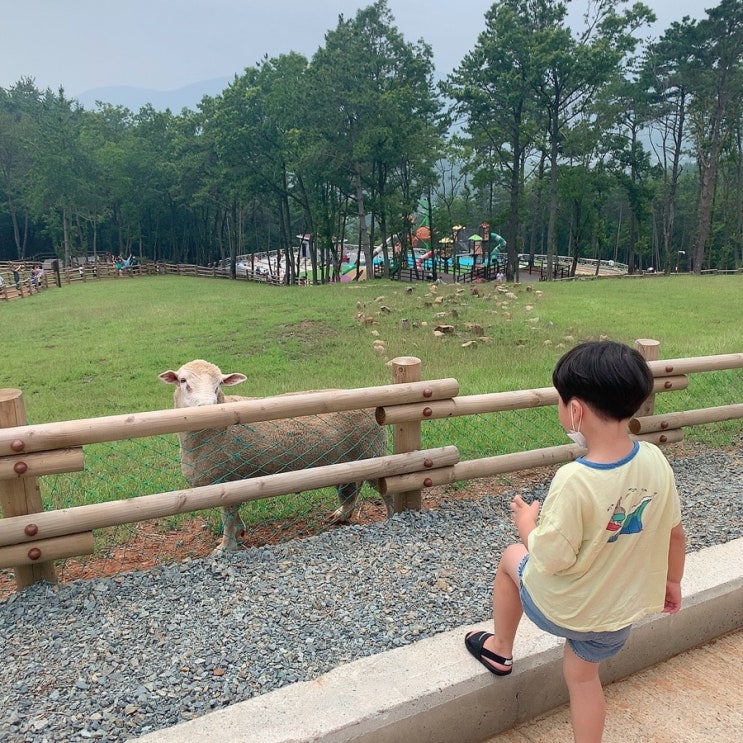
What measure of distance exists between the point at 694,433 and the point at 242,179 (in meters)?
37.8

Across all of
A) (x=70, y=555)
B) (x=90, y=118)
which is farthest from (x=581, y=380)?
(x=90, y=118)

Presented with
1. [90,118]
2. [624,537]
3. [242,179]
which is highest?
[90,118]

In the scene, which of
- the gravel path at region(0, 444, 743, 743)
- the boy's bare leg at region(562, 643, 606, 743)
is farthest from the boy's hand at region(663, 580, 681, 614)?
the gravel path at region(0, 444, 743, 743)

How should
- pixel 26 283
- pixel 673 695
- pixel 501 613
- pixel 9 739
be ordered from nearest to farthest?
pixel 9 739
pixel 501 613
pixel 673 695
pixel 26 283

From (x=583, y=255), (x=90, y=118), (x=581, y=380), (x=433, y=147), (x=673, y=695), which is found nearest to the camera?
(x=581, y=380)

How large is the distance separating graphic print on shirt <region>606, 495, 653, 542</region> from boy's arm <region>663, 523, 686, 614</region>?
26 cm

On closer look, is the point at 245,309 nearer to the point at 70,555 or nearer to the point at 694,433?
the point at 694,433

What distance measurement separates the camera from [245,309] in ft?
61.7

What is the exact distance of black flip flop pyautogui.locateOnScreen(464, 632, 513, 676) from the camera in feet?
8.64

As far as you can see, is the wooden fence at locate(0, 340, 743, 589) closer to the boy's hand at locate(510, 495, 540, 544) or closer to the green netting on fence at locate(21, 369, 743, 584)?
the green netting on fence at locate(21, 369, 743, 584)

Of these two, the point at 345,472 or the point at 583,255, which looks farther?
the point at 583,255

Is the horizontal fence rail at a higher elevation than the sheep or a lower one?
higher

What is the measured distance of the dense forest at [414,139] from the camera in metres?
32.2

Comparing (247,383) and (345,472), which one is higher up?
(345,472)
